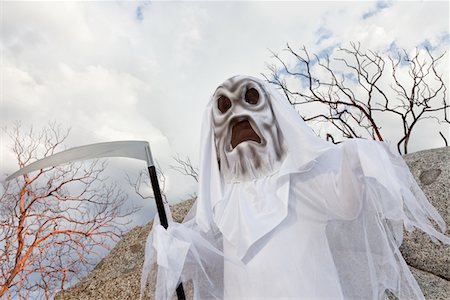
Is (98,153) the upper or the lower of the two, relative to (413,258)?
upper

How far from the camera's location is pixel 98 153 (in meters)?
1.70

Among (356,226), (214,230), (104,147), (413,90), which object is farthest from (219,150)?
(413,90)

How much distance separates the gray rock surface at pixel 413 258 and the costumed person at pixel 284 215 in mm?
338

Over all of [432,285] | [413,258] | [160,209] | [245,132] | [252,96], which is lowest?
[432,285]

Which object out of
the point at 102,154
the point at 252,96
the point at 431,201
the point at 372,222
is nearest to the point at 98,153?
the point at 102,154

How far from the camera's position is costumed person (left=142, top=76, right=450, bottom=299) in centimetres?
136

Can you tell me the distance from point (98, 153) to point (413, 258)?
1773mm

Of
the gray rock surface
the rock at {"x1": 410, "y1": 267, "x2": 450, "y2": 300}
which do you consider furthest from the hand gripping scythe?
the rock at {"x1": 410, "y1": 267, "x2": 450, "y2": 300}

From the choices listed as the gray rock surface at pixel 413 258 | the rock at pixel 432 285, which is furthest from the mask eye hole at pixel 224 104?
the rock at pixel 432 285

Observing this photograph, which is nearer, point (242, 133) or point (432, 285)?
point (242, 133)

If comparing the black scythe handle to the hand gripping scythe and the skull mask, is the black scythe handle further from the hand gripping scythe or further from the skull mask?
the skull mask

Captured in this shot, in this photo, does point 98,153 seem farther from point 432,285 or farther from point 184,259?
point 432,285

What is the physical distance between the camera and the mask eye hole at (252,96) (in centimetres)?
165

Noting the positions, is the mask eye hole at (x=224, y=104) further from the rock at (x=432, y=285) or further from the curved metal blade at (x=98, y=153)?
the rock at (x=432, y=285)
